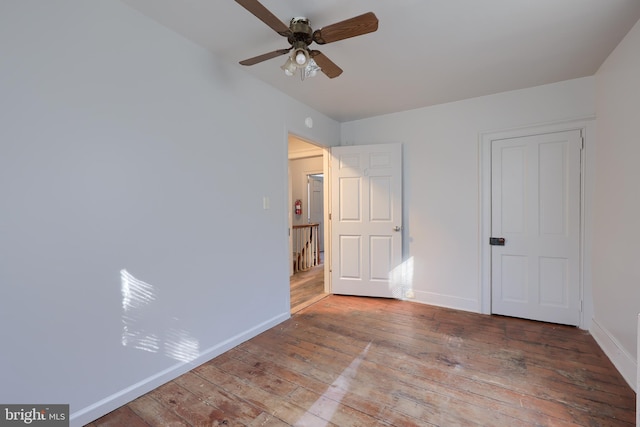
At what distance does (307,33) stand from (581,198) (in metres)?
2.89

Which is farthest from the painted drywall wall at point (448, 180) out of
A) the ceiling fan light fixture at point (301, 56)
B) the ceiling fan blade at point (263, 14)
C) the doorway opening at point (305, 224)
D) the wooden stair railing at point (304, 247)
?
the wooden stair railing at point (304, 247)

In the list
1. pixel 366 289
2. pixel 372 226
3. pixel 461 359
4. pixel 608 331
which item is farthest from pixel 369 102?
pixel 608 331

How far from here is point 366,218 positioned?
3684 mm

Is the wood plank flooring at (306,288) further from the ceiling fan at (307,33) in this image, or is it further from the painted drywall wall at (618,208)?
the painted drywall wall at (618,208)

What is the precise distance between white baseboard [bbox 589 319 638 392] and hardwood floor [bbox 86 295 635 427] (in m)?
0.06

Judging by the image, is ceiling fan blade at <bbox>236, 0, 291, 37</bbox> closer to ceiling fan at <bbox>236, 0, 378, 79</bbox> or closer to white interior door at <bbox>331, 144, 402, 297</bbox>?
ceiling fan at <bbox>236, 0, 378, 79</bbox>

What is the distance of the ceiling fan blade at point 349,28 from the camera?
143cm

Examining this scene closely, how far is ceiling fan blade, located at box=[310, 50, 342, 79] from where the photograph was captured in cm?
178

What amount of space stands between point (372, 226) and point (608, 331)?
230cm

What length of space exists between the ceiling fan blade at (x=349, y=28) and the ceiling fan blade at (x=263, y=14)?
0.20 m

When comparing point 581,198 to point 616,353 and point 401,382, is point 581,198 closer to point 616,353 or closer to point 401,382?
point 616,353

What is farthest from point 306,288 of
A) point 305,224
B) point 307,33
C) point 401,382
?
point 307,33

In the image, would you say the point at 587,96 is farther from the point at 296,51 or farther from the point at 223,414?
the point at 223,414

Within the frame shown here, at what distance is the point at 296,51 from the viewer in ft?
5.67
